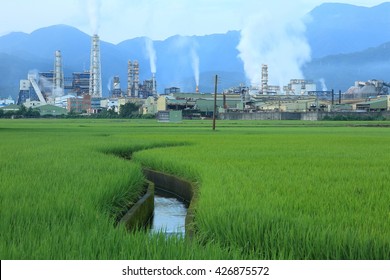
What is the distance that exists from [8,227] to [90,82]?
19032 cm

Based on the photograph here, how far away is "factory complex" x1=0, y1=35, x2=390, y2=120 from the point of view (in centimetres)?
9088

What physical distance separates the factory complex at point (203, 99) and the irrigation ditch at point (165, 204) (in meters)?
28.5

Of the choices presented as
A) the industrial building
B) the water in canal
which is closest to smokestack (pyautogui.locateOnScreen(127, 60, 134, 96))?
the industrial building

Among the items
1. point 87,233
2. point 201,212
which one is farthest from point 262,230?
point 87,233

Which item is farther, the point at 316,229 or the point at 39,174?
the point at 39,174

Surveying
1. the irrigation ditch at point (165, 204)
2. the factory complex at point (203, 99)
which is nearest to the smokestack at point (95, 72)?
the factory complex at point (203, 99)

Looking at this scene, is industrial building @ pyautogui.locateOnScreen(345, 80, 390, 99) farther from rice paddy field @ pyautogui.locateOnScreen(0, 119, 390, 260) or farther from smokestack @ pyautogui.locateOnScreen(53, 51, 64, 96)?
rice paddy field @ pyautogui.locateOnScreen(0, 119, 390, 260)

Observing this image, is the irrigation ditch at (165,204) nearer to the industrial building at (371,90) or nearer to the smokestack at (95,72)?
the industrial building at (371,90)

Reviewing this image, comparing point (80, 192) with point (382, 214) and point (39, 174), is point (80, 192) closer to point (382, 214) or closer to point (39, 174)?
point (39, 174)

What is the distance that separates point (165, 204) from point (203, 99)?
90.5m

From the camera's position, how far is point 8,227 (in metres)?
4.54

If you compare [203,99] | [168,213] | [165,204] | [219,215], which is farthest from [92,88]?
[219,215]

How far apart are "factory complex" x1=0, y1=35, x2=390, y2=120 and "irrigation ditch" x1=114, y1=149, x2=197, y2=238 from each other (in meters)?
28.5

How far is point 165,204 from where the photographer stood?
9172mm
